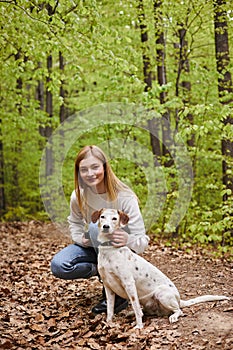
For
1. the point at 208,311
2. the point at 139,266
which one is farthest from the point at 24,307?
the point at 208,311

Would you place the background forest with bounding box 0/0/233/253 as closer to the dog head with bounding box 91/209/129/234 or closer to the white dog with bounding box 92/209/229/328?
the white dog with bounding box 92/209/229/328

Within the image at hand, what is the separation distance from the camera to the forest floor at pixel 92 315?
3.62m

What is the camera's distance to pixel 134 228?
4.11 meters

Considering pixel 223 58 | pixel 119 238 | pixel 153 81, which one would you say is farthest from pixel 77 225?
pixel 153 81

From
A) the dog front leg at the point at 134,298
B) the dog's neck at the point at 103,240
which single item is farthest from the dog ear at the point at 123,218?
the dog front leg at the point at 134,298

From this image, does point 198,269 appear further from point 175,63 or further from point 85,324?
point 175,63

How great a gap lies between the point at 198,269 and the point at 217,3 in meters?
4.82

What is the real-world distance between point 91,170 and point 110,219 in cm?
61

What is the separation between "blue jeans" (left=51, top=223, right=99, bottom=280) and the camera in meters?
4.54

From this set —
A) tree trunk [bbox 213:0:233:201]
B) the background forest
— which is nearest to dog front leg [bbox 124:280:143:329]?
the background forest

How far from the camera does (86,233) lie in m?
4.66

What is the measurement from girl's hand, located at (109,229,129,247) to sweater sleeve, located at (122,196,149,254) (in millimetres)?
168

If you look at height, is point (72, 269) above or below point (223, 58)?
below

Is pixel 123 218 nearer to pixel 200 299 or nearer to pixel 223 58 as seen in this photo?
pixel 200 299
